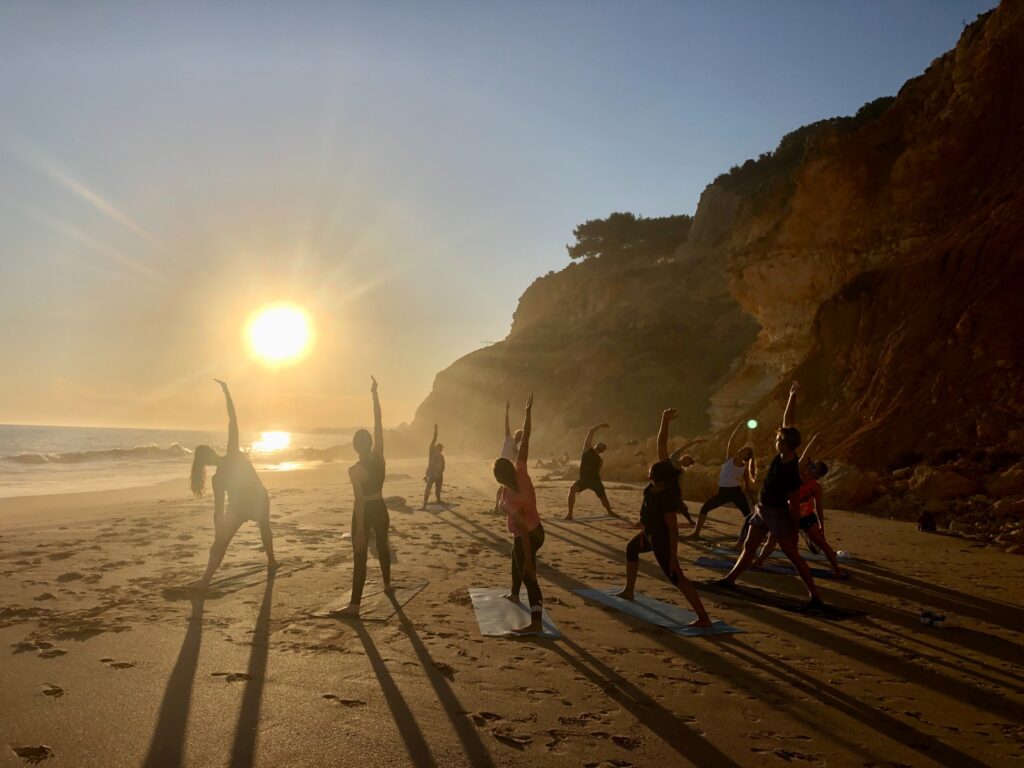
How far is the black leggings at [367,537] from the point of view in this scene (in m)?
5.82

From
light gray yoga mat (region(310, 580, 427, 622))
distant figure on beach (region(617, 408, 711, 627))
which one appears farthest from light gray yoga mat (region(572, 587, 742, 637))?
light gray yoga mat (region(310, 580, 427, 622))

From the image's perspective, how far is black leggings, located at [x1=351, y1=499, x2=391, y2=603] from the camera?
5824 millimetres

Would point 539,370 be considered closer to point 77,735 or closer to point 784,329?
point 784,329

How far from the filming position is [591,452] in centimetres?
1132

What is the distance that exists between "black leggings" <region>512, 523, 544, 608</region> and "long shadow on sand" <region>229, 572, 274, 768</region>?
2.06 metres

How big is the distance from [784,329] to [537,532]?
76.8 feet

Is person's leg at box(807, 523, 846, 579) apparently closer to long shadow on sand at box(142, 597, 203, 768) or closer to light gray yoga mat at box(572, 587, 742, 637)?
light gray yoga mat at box(572, 587, 742, 637)

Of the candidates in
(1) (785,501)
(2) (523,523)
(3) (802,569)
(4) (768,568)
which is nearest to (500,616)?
(2) (523,523)

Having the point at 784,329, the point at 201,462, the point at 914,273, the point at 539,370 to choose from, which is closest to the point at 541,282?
the point at 539,370

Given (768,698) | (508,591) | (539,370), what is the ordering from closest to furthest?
(768,698) < (508,591) < (539,370)

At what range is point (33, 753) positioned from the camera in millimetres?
3051

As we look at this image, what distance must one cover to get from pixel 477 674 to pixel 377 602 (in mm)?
2029

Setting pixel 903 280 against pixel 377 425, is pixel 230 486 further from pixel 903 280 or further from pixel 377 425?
pixel 903 280

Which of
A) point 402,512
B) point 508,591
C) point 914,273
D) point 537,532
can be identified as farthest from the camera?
point 914,273
